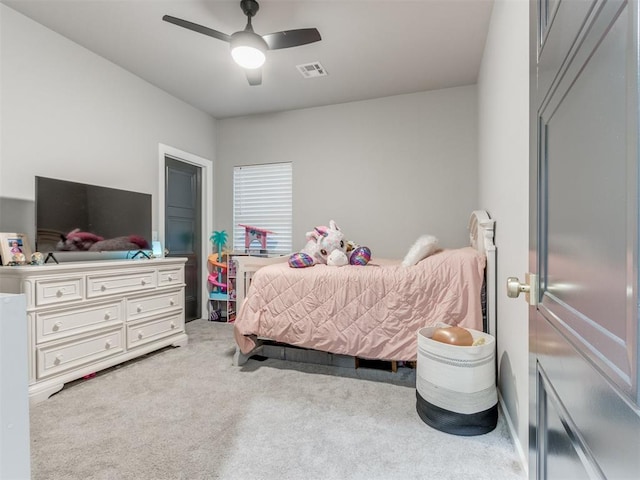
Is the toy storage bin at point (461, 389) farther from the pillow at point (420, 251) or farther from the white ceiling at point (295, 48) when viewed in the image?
the white ceiling at point (295, 48)

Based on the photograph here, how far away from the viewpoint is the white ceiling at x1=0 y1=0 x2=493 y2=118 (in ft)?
7.64

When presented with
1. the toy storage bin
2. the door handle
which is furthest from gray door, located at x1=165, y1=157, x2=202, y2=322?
the door handle

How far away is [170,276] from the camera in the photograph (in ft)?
10.3

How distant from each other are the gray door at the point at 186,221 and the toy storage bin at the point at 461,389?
10.7ft

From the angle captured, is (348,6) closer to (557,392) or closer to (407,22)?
(407,22)

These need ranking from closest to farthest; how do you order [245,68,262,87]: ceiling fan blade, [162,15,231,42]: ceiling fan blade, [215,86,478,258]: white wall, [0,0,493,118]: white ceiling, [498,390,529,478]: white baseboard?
[498,390,529,478]: white baseboard → [162,15,231,42]: ceiling fan blade → [0,0,493,118]: white ceiling → [245,68,262,87]: ceiling fan blade → [215,86,478,258]: white wall

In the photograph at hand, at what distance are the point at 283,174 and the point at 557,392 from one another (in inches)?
158

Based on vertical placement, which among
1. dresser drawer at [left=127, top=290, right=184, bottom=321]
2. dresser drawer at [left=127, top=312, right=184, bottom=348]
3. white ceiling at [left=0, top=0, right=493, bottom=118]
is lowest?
dresser drawer at [left=127, top=312, right=184, bottom=348]

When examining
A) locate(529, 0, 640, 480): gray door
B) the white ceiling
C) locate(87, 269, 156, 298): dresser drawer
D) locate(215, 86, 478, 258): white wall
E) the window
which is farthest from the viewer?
the window

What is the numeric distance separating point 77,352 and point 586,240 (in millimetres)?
2922

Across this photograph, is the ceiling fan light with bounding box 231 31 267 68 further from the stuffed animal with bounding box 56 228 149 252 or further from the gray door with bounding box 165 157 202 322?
the gray door with bounding box 165 157 202 322

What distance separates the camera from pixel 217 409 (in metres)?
1.97

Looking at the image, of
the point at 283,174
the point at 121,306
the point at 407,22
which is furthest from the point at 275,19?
the point at 121,306

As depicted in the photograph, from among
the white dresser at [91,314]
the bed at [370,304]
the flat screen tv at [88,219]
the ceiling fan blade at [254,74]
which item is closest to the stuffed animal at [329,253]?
the bed at [370,304]
